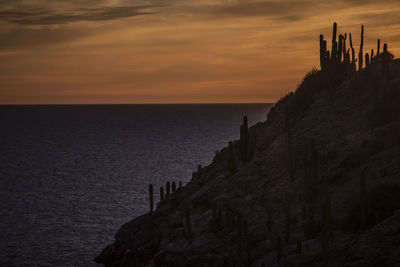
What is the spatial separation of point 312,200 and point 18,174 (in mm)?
69593

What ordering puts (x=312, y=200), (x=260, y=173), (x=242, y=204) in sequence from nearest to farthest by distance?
(x=312, y=200) < (x=242, y=204) < (x=260, y=173)

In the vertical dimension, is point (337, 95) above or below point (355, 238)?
above

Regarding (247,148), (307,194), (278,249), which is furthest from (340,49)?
(278,249)

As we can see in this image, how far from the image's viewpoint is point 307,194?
96.1 ft

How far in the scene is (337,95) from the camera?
132 ft

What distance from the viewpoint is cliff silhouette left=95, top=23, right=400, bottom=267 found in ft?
79.4

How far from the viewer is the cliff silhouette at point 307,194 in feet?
79.4

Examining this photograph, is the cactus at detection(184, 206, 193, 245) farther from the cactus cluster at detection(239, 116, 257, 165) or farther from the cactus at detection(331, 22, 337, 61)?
the cactus at detection(331, 22, 337, 61)

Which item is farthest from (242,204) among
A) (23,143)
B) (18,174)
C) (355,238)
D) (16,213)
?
(23,143)

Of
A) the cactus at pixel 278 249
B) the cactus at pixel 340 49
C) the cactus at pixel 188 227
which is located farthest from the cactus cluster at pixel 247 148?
the cactus at pixel 278 249

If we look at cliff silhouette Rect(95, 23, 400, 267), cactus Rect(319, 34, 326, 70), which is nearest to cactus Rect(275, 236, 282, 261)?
cliff silhouette Rect(95, 23, 400, 267)

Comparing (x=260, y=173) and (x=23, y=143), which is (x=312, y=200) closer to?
(x=260, y=173)

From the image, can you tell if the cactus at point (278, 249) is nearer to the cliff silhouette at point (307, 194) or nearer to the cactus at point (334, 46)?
the cliff silhouette at point (307, 194)

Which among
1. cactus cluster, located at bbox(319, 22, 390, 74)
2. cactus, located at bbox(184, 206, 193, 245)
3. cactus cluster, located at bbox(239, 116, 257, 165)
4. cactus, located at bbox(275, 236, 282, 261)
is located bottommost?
cactus, located at bbox(275, 236, 282, 261)
